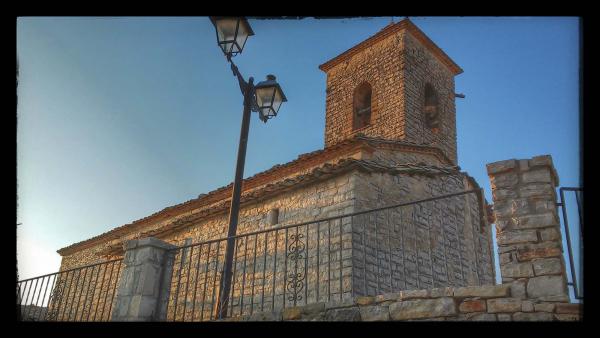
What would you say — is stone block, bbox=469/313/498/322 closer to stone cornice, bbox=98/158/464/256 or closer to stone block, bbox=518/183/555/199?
stone block, bbox=518/183/555/199

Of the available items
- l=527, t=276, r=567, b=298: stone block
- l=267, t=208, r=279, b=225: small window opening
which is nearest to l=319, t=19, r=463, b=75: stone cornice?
l=267, t=208, r=279, b=225: small window opening

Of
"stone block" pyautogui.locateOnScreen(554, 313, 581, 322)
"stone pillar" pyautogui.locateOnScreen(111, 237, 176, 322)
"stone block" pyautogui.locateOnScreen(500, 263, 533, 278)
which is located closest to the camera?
"stone block" pyautogui.locateOnScreen(554, 313, 581, 322)

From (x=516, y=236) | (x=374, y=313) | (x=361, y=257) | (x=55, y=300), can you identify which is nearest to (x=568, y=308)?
(x=516, y=236)

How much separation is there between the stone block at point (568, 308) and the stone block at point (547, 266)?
29 centimetres

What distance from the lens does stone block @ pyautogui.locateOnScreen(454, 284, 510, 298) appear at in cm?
438

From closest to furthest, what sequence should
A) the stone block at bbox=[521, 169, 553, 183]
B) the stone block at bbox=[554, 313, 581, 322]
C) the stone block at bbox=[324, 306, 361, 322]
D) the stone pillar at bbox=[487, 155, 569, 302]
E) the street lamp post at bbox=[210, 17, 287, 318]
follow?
the stone block at bbox=[554, 313, 581, 322], the stone pillar at bbox=[487, 155, 569, 302], the stone block at bbox=[521, 169, 553, 183], the stone block at bbox=[324, 306, 361, 322], the street lamp post at bbox=[210, 17, 287, 318]

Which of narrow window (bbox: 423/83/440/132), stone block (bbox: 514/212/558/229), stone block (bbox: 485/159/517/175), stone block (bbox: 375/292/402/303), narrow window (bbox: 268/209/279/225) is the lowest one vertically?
stone block (bbox: 375/292/402/303)

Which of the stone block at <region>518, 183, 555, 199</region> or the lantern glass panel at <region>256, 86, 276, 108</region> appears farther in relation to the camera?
the lantern glass panel at <region>256, 86, 276, 108</region>

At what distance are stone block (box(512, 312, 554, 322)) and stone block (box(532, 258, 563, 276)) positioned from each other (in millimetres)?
358

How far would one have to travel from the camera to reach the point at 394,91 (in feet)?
48.9

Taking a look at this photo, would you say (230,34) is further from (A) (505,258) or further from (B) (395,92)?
(B) (395,92)
